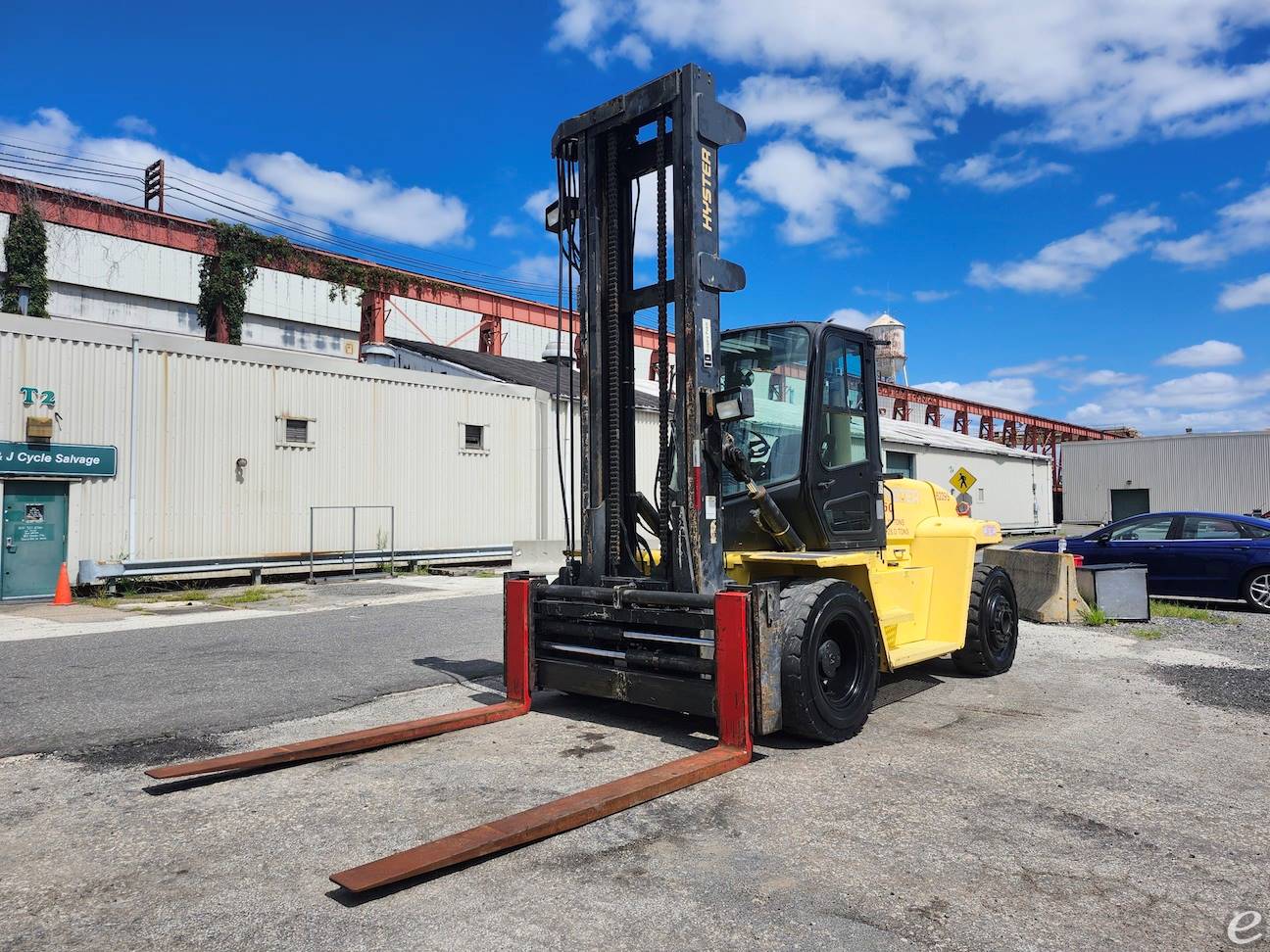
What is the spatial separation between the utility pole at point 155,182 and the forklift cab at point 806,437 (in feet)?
115

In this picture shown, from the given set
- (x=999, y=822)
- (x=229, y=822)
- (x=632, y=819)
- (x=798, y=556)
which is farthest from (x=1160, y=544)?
(x=229, y=822)

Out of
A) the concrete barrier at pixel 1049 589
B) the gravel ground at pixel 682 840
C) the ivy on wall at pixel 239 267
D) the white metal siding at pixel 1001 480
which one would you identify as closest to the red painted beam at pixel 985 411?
the white metal siding at pixel 1001 480

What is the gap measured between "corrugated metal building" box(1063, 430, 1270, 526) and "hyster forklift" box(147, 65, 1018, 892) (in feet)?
121

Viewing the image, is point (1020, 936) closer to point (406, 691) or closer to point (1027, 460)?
point (406, 691)

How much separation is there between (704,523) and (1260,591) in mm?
11121

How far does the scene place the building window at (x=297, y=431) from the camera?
1867cm

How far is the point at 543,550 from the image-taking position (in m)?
20.4

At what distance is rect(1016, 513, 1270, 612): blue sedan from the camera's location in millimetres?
12734

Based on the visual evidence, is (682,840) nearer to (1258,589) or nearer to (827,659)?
(827,659)

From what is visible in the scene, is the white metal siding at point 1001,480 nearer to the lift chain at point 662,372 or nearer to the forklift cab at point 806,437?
the forklift cab at point 806,437

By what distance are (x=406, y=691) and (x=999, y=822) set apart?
4.96m

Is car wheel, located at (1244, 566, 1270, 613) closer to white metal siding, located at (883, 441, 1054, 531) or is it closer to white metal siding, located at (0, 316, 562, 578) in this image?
white metal siding, located at (0, 316, 562, 578)

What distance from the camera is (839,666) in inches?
229

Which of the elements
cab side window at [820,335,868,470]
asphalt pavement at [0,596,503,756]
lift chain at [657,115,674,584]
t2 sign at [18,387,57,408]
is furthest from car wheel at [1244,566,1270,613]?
t2 sign at [18,387,57,408]
